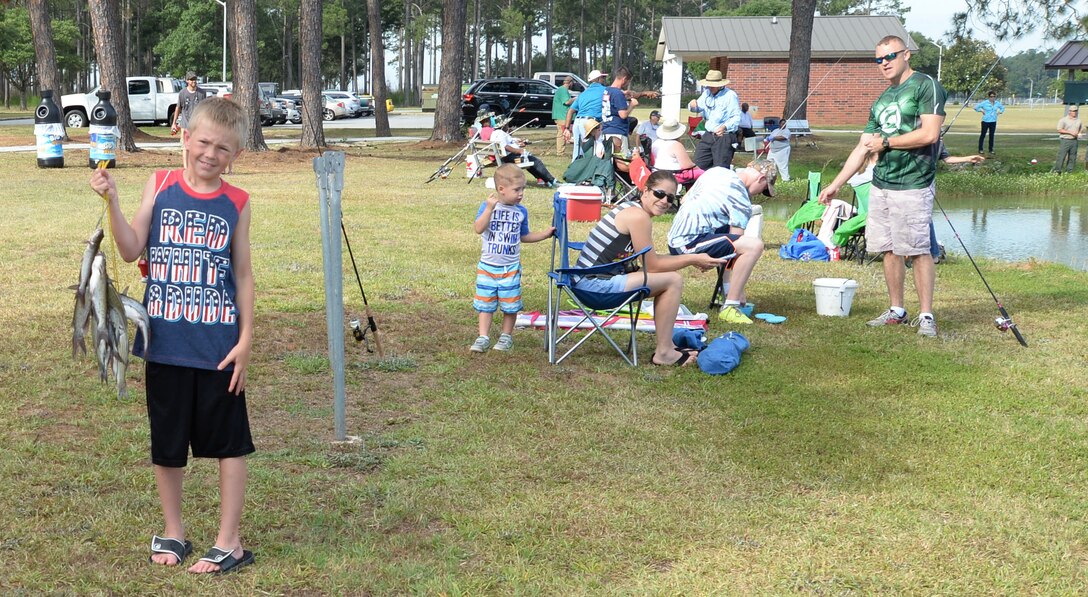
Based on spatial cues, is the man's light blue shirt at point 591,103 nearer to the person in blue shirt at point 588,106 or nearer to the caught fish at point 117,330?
the person in blue shirt at point 588,106

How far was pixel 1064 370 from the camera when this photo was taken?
6051 millimetres

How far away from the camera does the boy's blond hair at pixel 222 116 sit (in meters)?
3.13

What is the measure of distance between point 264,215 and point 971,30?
11139mm

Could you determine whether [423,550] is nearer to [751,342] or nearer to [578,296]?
[578,296]

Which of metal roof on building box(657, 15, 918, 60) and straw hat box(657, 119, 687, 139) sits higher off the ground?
metal roof on building box(657, 15, 918, 60)

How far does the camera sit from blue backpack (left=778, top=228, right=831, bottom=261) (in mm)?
10031

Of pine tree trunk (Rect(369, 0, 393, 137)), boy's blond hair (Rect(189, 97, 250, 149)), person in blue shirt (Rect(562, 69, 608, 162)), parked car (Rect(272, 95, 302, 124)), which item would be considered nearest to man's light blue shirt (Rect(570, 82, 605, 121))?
person in blue shirt (Rect(562, 69, 608, 162))

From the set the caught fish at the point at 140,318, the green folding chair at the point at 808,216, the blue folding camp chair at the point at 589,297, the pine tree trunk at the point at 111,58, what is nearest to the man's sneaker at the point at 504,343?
the blue folding camp chair at the point at 589,297

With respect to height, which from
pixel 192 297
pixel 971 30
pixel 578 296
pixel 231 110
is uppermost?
pixel 971 30

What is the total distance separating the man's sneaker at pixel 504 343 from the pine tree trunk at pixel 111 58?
1510 centimetres

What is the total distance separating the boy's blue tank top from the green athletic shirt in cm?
479

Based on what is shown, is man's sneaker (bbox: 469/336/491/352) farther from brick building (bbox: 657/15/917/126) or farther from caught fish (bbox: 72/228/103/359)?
brick building (bbox: 657/15/917/126)

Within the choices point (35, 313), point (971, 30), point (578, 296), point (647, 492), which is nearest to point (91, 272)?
point (647, 492)

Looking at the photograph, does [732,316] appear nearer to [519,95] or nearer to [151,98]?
[519,95]
